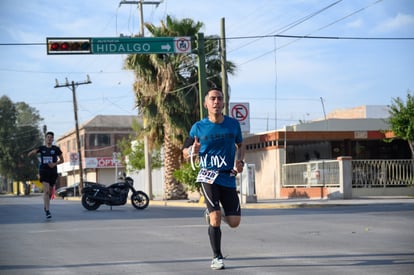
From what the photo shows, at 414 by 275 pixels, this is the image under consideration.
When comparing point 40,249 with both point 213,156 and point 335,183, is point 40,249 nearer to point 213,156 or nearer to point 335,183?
point 213,156

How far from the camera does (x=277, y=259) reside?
779 cm

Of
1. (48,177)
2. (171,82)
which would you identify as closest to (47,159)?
(48,177)

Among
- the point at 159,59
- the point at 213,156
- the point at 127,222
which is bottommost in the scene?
the point at 127,222

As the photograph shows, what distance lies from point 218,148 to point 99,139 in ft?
210

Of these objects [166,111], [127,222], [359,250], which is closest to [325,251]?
[359,250]

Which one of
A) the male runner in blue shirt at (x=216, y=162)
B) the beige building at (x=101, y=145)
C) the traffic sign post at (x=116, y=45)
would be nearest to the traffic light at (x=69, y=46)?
the traffic sign post at (x=116, y=45)

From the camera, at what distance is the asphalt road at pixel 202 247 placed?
7223mm

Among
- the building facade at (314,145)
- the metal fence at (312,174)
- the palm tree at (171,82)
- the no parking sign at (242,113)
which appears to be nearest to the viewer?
the no parking sign at (242,113)

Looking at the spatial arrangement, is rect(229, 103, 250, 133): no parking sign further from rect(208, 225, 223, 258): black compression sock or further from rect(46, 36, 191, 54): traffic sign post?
rect(208, 225, 223, 258): black compression sock

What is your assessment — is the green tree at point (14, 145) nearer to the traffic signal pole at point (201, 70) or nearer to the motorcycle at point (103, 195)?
the traffic signal pole at point (201, 70)

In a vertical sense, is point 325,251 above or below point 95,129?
below

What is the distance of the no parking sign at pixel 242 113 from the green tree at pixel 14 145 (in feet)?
195

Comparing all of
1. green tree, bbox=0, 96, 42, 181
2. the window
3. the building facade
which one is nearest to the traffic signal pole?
the building facade

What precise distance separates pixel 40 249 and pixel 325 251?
406 centimetres
